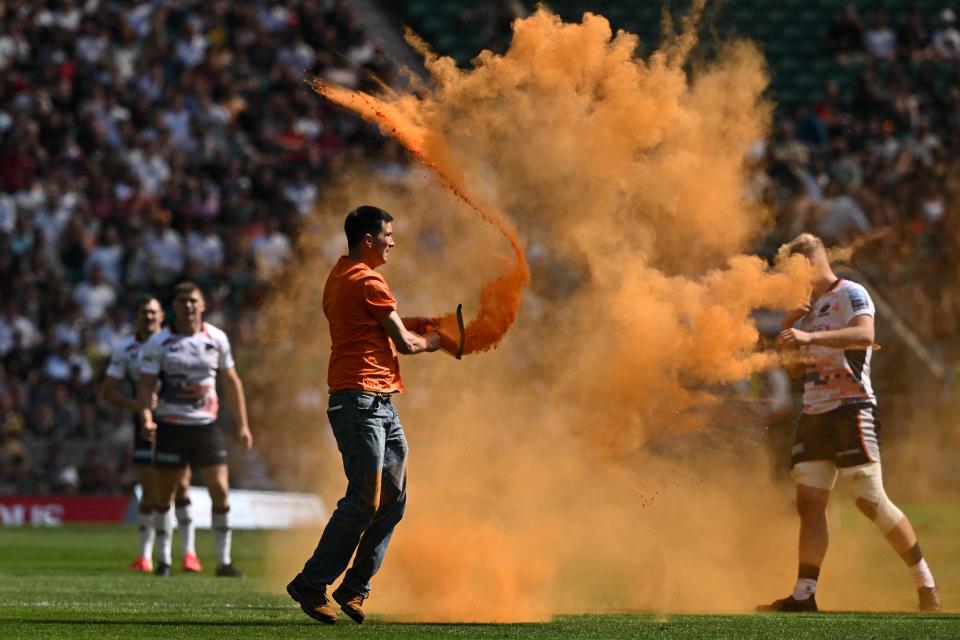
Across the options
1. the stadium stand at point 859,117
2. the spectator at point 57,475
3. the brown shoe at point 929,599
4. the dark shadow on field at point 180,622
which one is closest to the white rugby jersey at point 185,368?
the dark shadow on field at point 180,622

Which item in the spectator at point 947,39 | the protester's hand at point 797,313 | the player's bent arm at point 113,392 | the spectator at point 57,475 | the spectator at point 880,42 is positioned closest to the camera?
the protester's hand at point 797,313

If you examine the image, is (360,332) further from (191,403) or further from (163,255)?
(163,255)

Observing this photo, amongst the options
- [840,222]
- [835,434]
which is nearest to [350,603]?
[835,434]

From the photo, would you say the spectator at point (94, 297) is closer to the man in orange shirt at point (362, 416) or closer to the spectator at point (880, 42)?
the spectator at point (880, 42)

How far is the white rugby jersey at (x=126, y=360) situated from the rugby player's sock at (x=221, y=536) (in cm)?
165

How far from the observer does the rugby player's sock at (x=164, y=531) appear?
14.8 metres

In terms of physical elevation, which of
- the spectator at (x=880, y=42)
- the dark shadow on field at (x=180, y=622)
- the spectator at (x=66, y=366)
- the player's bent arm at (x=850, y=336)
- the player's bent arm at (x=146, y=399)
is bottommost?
the dark shadow on field at (x=180, y=622)

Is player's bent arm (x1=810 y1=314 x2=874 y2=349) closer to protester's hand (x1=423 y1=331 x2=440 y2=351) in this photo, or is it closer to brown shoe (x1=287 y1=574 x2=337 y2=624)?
protester's hand (x1=423 y1=331 x2=440 y2=351)

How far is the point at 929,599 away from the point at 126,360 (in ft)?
25.8

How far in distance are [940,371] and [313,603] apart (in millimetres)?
16022

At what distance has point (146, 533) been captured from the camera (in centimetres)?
1543

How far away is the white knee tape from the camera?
11.2 meters

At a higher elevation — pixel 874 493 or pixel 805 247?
pixel 805 247

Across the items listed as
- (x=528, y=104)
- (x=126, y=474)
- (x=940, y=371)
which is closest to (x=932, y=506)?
Answer: (x=940, y=371)
